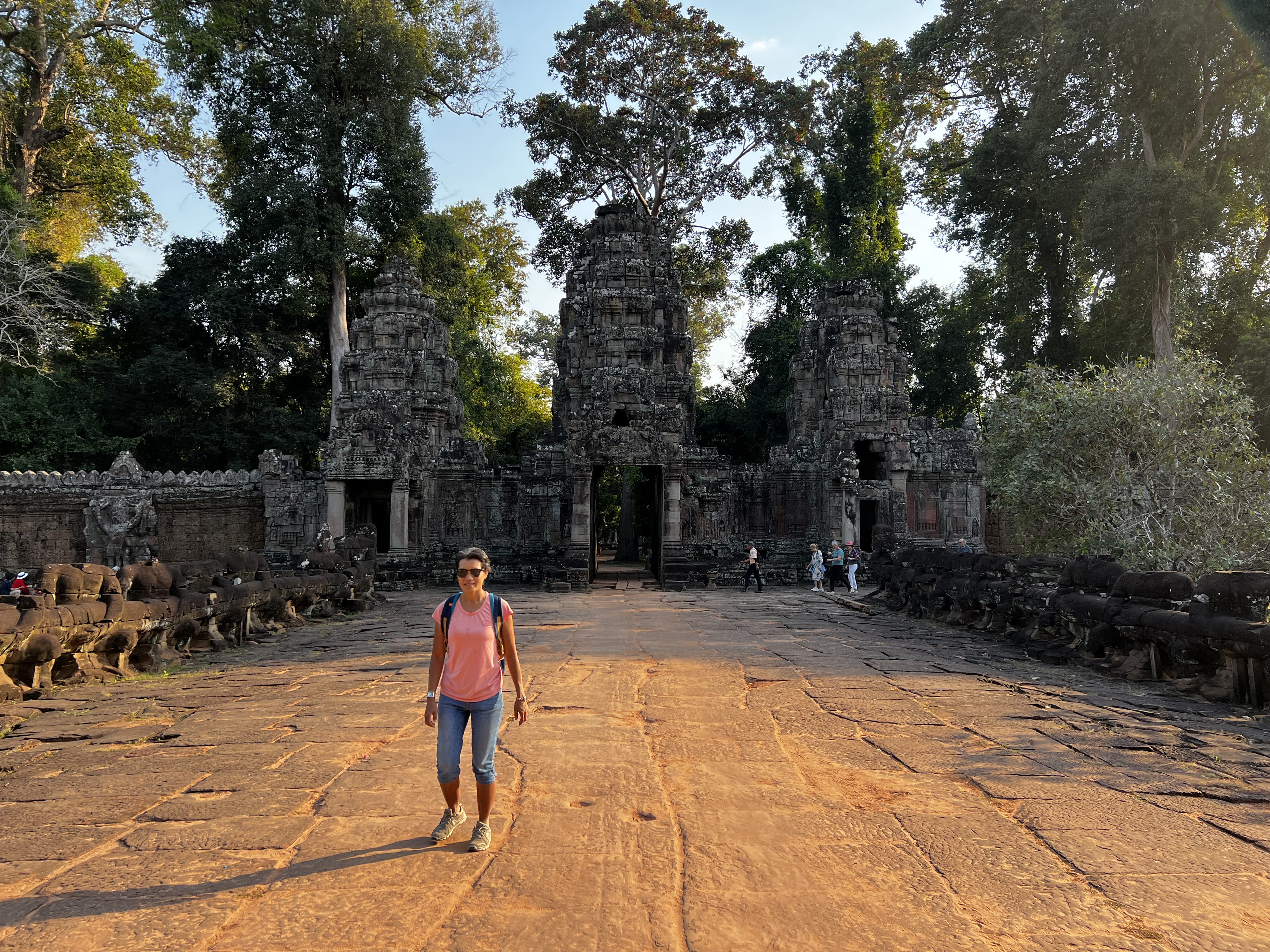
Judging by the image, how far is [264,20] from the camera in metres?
26.5

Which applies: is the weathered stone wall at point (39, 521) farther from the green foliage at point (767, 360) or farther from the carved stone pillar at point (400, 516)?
the green foliage at point (767, 360)

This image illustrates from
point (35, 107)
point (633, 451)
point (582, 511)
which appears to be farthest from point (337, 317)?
point (633, 451)

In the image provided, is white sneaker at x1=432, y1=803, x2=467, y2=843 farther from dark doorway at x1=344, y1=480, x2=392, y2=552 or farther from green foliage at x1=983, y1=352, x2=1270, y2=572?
dark doorway at x1=344, y1=480, x2=392, y2=552

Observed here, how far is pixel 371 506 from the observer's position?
21156mm

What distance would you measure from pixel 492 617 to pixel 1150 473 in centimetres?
1299

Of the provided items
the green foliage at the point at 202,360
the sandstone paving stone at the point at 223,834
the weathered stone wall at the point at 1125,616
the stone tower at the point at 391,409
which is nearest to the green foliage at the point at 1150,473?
the weathered stone wall at the point at 1125,616

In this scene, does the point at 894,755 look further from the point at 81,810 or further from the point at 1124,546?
Result: the point at 1124,546

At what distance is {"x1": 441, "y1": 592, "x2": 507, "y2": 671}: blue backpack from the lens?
349cm

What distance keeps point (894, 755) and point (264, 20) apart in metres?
32.0

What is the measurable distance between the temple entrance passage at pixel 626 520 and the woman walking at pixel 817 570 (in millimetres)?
3599

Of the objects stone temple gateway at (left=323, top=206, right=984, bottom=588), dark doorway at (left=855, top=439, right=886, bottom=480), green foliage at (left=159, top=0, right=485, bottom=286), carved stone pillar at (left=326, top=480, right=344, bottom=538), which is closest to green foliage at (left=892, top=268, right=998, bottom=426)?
stone temple gateway at (left=323, top=206, right=984, bottom=588)

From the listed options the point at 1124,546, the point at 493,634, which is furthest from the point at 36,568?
the point at 1124,546

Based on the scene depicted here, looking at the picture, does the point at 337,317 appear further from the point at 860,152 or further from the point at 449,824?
the point at 449,824

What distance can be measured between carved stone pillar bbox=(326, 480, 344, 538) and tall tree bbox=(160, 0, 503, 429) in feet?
28.7
